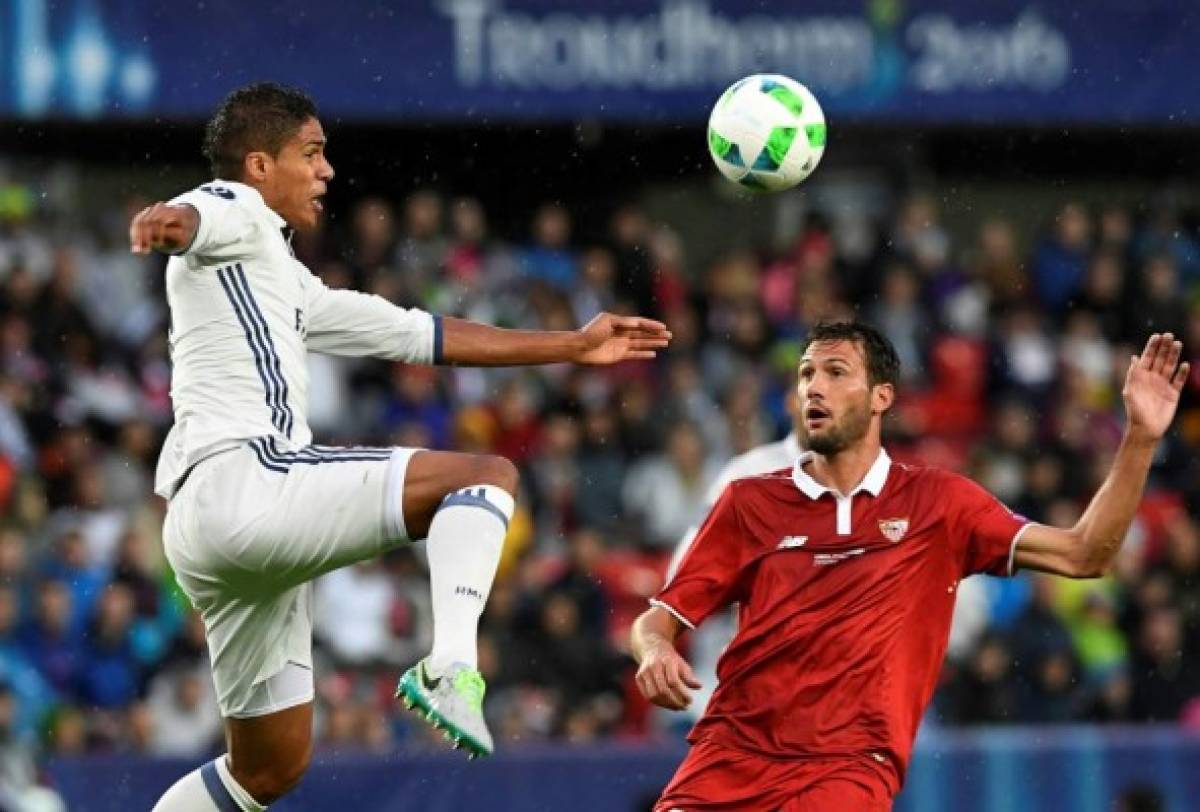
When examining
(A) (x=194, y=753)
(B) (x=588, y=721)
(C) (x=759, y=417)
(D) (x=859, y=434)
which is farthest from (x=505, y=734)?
(D) (x=859, y=434)

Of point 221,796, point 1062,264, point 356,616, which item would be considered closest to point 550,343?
point 221,796

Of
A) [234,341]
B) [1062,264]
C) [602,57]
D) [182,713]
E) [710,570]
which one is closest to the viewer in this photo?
[234,341]

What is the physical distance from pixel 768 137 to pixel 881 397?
1.37m

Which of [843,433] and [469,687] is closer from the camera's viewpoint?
[469,687]

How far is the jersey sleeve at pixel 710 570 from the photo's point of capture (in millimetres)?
7312

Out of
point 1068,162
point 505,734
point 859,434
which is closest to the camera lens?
point 859,434

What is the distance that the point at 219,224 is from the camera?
6902mm

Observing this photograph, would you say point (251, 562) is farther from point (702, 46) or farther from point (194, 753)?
point (702, 46)

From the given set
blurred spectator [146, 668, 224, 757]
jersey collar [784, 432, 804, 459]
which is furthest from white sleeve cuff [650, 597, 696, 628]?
blurred spectator [146, 668, 224, 757]

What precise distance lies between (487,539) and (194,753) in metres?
5.60

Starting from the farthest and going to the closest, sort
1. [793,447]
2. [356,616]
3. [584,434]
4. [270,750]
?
1. [584,434]
2. [356,616]
3. [793,447]
4. [270,750]

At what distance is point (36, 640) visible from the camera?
12.8 m

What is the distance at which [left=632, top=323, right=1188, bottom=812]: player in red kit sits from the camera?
277 inches

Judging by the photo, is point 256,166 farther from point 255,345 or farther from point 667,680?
point 667,680
